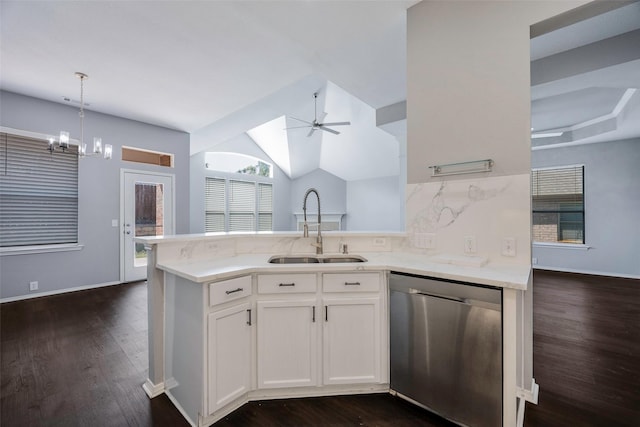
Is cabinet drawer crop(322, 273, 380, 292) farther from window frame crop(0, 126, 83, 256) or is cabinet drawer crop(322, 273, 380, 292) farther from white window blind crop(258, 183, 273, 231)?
white window blind crop(258, 183, 273, 231)

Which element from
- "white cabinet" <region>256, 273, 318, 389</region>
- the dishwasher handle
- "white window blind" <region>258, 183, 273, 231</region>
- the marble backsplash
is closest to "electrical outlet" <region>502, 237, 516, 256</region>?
the marble backsplash

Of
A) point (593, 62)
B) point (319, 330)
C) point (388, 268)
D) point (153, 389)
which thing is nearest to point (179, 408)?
point (153, 389)

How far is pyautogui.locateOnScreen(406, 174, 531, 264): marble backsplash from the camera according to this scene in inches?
69.3

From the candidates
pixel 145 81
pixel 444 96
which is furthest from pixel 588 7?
pixel 145 81

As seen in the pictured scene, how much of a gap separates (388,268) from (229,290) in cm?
98

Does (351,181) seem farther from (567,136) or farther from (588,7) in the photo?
(588,7)

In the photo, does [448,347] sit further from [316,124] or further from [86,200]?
[86,200]

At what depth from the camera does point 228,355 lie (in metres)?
1.61

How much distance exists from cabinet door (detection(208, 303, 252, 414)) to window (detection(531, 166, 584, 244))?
22.5ft

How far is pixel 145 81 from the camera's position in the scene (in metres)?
3.61

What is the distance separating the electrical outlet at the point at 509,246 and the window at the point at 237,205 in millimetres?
6997

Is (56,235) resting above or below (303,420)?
above

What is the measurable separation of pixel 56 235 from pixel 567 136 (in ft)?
29.6

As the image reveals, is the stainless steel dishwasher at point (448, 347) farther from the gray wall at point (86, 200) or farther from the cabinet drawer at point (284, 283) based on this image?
the gray wall at point (86, 200)
